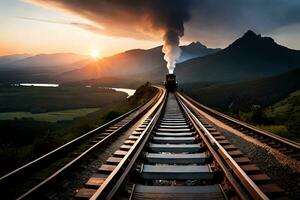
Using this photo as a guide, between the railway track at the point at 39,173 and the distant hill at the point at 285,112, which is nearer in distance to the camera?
the railway track at the point at 39,173

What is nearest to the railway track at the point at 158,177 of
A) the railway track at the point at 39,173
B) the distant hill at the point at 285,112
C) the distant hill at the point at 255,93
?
the railway track at the point at 39,173

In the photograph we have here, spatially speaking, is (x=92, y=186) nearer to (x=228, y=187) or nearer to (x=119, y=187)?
(x=119, y=187)

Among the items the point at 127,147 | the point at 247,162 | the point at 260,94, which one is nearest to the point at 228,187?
the point at 247,162

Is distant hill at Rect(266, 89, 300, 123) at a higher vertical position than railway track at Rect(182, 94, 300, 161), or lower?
lower

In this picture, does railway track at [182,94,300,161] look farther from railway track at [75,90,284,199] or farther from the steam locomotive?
the steam locomotive

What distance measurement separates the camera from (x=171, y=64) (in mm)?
57219

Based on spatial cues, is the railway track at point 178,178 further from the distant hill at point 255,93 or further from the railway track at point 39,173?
the distant hill at point 255,93

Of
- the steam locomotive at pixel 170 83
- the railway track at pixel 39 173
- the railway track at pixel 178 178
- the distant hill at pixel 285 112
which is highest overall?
the steam locomotive at pixel 170 83

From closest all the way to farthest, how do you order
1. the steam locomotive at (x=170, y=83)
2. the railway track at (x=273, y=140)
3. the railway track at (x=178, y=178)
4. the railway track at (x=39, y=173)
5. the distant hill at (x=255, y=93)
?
the railway track at (x=178, y=178) < the railway track at (x=39, y=173) < the railway track at (x=273, y=140) < the steam locomotive at (x=170, y=83) < the distant hill at (x=255, y=93)

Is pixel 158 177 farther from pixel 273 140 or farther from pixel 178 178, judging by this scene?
pixel 273 140

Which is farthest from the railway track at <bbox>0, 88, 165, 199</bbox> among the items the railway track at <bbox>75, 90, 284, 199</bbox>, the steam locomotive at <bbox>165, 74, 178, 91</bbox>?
the steam locomotive at <bbox>165, 74, 178, 91</bbox>

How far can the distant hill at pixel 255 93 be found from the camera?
8312 cm

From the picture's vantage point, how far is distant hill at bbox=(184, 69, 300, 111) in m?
83.1

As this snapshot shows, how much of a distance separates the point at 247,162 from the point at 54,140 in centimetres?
867
